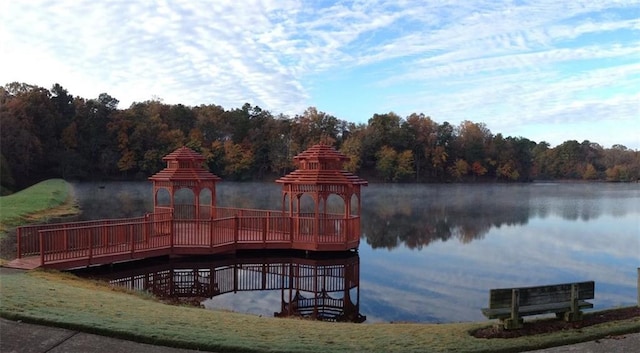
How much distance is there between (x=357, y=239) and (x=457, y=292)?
205 inches

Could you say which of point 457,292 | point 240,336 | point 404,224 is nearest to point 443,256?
point 457,292

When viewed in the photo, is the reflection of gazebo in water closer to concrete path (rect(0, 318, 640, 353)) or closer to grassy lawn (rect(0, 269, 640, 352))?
grassy lawn (rect(0, 269, 640, 352))

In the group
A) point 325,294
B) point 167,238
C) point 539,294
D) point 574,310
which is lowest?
point 325,294

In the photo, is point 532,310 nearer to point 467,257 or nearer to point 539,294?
point 539,294

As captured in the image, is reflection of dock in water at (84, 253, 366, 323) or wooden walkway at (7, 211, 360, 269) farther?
wooden walkway at (7, 211, 360, 269)

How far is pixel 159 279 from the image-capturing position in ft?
52.5

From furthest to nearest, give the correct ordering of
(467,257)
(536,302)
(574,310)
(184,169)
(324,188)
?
(467,257), (184,169), (324,188), (574,310), (536,302)

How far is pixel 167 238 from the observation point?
18.7 metres

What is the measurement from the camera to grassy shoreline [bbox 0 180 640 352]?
7.25 meters

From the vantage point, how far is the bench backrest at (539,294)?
328 inches

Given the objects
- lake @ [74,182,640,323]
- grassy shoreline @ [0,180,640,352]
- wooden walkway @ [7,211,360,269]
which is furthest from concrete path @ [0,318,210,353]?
wooden walkway @ [7,211,360,269]

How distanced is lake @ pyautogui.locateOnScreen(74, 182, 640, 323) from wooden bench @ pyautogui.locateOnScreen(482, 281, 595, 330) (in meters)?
4.72

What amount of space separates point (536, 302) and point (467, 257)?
14191 mm

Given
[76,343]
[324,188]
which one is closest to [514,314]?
[76,343]
